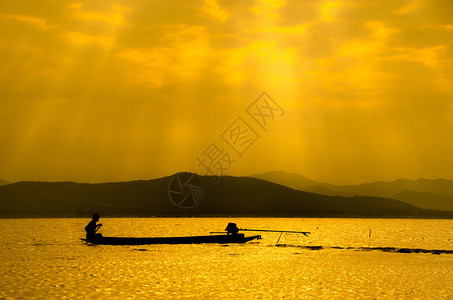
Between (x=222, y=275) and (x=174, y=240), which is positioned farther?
(x=174, y=240)

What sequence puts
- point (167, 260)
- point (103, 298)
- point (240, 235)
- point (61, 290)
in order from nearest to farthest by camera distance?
point (103, 298), point (61, 290), point (167, 260), point (240, 235)

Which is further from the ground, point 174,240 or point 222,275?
point 174,240

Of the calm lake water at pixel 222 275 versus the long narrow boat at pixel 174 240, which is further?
the long narrow boat at pixel 174 240

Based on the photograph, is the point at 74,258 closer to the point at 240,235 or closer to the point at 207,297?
the point at 240,235

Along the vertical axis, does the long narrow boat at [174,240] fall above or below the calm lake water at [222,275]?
above

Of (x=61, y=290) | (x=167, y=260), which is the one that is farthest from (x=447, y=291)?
(x=167, y=260)

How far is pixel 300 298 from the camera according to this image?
38.8m

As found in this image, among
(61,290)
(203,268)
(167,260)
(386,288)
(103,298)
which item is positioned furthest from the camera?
(167,260)

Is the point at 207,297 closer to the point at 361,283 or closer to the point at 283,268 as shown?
the point at 361,283

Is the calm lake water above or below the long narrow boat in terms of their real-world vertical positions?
below

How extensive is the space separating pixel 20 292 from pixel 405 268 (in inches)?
1490

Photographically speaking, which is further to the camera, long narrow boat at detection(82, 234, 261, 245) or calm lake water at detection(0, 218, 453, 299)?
long narrow boat at detection(82, 234, 261, 245)

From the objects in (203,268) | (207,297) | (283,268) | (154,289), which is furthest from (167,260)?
(207,297)

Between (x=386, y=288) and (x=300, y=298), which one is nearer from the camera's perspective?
(x=300, y=298)
